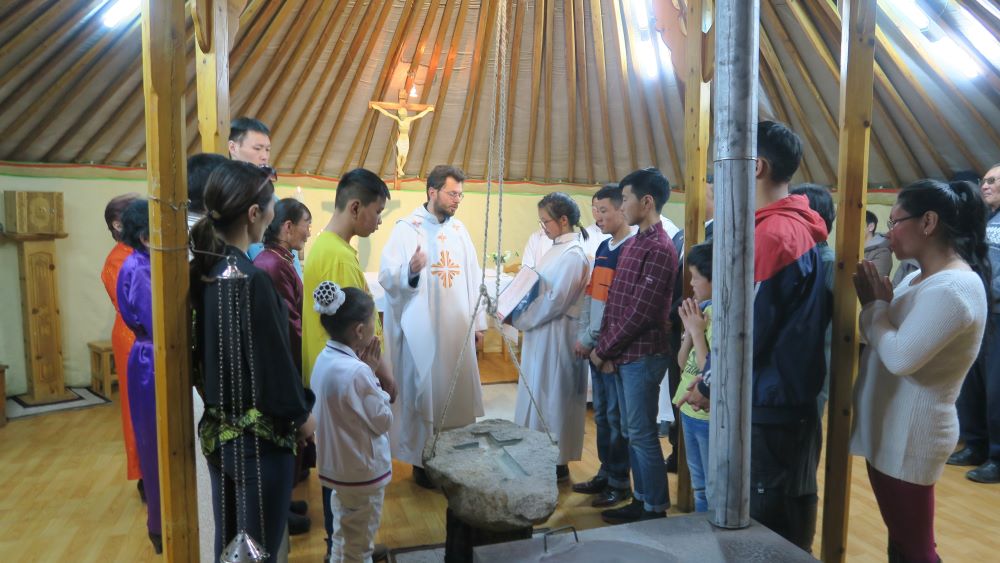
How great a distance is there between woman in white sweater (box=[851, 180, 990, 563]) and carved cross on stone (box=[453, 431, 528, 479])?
1.11m

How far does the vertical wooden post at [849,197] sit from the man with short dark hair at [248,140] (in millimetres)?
2287

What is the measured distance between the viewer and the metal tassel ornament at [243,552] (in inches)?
57.9

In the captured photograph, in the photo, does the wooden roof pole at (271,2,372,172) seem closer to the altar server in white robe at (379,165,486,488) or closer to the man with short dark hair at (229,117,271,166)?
the altar server in white robe at (379,165,486,488)

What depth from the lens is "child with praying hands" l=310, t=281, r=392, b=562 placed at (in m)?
2.22

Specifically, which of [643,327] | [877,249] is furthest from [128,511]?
[877,249]

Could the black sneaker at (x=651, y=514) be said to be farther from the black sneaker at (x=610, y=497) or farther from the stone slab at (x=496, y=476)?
the stone slab at (x=496, y=476)

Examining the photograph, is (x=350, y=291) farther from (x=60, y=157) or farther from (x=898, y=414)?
(x=60, y=157)

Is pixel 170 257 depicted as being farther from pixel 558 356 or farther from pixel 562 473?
pixel 562 473

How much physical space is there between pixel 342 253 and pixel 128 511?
1904 mm

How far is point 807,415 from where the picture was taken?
1.99 meters

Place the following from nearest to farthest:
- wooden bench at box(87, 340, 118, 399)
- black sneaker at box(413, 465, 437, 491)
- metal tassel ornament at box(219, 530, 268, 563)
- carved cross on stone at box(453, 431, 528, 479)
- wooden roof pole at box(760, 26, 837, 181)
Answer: metal tassel ornament at box(219, 530, 268, 563) < carved cross on stone at box(453, 431, 528, 479) < black sneaker at box(413, 465, 437, 491) < wooden bench at box(87, 340, 118, 399) < wooden roof pole at box(760, 26, 837, 181)

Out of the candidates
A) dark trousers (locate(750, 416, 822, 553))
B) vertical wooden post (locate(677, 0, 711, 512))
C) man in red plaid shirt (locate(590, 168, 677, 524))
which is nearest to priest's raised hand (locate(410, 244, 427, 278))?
man in red plaid shirt (locate(590, 168, 677, 524))

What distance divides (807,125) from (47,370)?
6.78 metres

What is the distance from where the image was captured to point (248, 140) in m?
2.93
